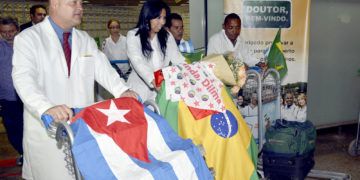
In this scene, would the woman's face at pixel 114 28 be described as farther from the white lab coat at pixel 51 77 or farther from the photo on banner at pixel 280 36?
the white lab coat at pixel 51 77

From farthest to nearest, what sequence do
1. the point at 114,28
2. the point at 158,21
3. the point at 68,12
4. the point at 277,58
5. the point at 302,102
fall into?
the point at 114,28 < the point at 302,102 < the point at 277,58 < the point at 158,21 < the point at 68,12

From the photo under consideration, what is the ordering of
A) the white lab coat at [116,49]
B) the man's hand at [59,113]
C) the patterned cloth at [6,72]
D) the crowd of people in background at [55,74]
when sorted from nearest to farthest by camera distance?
the man's hand at [59,113], the crowd of people in background at [55,74], the patterned cloth at [6,72], the white lab coat at [116,49]

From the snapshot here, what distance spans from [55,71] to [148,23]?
109 centimetres

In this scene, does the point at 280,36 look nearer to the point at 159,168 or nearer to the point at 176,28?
the point at 176,28

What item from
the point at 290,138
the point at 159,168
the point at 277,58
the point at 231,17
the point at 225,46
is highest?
the point at 231,17

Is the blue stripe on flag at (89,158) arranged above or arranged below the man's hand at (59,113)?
below

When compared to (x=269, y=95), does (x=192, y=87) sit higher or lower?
higher

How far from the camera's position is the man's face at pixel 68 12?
2.06 meters

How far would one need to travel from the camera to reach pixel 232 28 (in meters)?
4.07

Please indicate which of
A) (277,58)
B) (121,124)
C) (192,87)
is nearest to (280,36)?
(277,58)

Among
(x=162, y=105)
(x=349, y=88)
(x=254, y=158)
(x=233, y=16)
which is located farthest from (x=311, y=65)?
(x=162, y=105)

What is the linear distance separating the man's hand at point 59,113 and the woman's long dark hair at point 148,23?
1472 millimetres

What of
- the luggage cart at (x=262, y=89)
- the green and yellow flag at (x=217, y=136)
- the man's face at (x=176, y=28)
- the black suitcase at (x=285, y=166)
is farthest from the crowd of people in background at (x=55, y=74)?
the black suitcase at (x=285, y=166)

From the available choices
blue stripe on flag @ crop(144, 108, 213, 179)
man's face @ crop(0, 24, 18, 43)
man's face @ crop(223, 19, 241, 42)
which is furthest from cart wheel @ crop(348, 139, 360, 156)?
man's face @ crop(0, 24, 18, 43)
